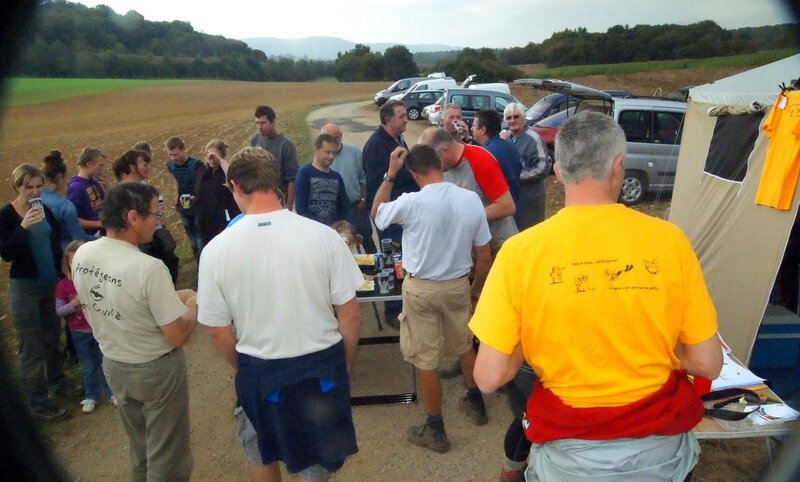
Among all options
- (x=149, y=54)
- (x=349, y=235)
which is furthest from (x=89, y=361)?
(x=149, y=54)

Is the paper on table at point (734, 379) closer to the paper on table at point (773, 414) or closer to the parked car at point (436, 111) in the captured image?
the paper on table at point (773, 414)

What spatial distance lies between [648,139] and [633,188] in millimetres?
942

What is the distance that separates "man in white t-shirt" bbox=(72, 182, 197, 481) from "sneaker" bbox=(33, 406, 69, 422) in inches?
66.2

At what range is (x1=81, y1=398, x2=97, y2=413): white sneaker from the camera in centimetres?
409

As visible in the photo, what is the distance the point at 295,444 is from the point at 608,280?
164 centimetres

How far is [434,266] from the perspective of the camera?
11.0 feet

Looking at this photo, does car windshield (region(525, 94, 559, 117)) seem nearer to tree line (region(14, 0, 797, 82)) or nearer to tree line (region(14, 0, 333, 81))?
tree line (region(14, 0, 797, 82))

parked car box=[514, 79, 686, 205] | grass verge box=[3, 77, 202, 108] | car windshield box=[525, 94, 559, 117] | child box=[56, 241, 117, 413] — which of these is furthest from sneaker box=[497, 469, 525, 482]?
grass verge box=[3, 77, 202, 108]

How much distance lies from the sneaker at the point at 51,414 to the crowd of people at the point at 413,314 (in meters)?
0.02

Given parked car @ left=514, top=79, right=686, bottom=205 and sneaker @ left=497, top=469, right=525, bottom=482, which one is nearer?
sneaker @ left=497, top=469, right=525, bottom=482

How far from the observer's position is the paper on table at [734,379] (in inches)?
113

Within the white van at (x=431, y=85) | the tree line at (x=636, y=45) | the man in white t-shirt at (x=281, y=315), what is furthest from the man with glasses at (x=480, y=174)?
the tree line at (x=636, y=45)

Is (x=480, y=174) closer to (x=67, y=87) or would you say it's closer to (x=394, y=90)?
(x=394, y=90)

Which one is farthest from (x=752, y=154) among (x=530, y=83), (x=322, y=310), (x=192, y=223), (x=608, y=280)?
(x=530, y=83)
